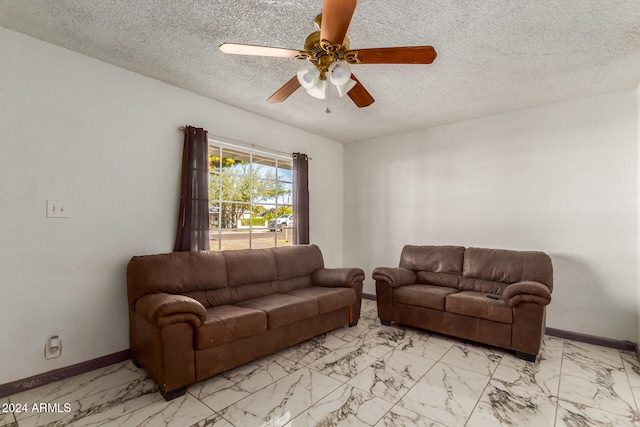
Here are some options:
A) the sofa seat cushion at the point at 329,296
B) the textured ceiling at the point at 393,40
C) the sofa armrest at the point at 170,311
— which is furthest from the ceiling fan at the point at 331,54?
the sofa seat cushion at the point at 329,296

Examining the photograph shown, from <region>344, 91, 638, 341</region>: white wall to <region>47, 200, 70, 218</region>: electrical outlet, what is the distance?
3978 millimetres

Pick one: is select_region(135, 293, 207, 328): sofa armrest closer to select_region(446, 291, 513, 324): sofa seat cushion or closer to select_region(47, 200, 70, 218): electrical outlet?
select_region(47, 200, 70, 218): electrical outlet

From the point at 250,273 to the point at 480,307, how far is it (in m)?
2.39

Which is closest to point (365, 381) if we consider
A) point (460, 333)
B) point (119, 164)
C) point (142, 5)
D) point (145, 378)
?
point (460, 333)

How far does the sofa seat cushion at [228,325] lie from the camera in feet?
7.54

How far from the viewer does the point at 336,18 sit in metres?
1.52

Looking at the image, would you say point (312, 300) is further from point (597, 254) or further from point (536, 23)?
point (597, 254)

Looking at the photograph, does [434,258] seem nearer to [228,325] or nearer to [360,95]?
[360,95]

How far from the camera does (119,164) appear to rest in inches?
110

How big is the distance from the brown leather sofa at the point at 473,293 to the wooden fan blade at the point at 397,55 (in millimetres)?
2312

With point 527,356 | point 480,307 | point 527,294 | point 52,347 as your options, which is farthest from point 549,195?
point 52,347

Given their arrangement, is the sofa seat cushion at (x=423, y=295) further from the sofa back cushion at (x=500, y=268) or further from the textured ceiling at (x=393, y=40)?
the textured ceiling at (x=393, y=40)

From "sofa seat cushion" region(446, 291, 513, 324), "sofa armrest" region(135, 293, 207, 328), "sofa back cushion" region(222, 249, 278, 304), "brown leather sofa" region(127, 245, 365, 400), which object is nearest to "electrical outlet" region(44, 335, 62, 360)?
"brown leather sofa" region(127, 245, 365, 400)

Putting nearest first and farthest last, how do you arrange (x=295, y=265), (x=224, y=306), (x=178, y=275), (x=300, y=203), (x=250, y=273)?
1. (x=178, y=275)
2. (x=224, y=306)
3. (x=250, y=273)
4. (x=295, y=265)
5. (x=300, y=203)
